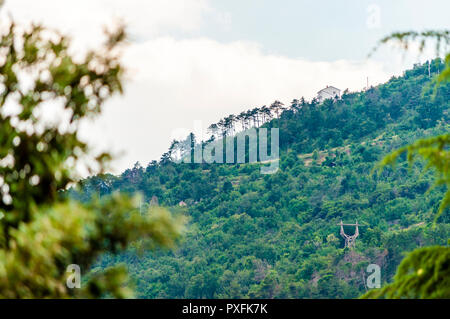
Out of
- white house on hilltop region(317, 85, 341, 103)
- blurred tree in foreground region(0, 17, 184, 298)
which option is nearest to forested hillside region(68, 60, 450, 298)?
white house on hilltop region(317, 85, 341, 103)

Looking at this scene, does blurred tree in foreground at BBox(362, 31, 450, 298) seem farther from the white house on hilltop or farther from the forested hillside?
the white house on hilltop

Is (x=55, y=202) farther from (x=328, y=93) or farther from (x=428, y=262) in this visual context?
(x=328, y=93)

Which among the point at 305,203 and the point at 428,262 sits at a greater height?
the point at 428,262

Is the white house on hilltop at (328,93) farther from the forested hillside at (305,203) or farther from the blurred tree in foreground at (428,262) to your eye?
the blurred tree in foreground at (428,262)

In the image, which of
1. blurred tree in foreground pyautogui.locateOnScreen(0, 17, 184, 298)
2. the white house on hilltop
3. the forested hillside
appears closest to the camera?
blurred tree in foreground pyautogui.locateOnScreen(0, 17, 184, 298)

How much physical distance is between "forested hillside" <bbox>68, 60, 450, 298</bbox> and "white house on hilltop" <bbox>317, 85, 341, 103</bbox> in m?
2.26

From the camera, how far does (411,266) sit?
9.52 feet

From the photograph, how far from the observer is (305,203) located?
44.5 metres

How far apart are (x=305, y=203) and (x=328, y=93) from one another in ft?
50.5

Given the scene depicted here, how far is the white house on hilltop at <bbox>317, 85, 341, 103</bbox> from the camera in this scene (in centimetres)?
5635

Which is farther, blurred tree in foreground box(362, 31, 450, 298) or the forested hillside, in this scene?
the forested hillside


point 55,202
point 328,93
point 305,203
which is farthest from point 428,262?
point 328,93

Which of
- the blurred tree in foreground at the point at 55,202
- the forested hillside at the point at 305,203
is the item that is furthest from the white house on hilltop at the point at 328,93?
the blurred tree in foreground at the point at 55,202
